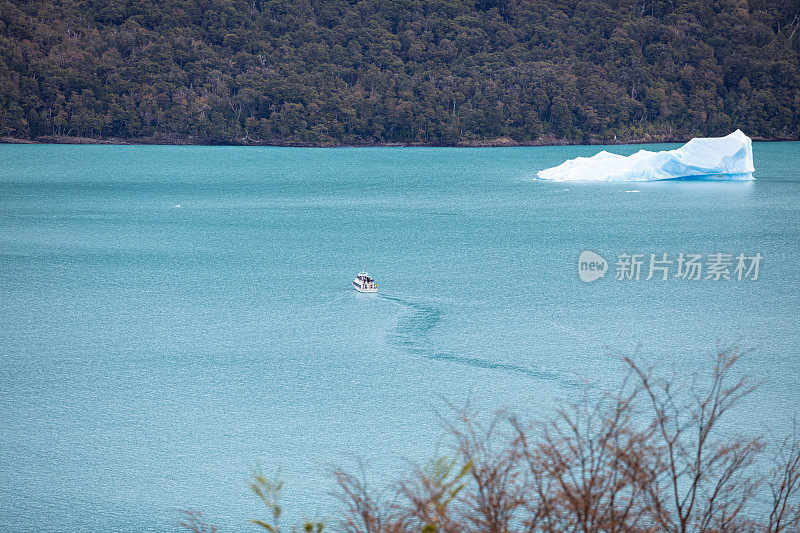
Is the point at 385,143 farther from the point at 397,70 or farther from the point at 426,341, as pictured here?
the point at 426,341

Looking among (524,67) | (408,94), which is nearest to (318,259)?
(408,94)

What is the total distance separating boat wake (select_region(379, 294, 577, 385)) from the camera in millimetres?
13547

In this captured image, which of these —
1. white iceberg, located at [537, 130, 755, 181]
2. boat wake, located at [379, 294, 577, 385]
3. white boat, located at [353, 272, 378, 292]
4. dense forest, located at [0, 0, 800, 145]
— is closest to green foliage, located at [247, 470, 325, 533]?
boat wake, located at [379, 294, 577, 385]

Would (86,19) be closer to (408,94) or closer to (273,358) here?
(408,94)

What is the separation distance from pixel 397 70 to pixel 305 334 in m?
78.3

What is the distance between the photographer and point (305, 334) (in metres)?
16.0

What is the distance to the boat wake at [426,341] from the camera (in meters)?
13.5

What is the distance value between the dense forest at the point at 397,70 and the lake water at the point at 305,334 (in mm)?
51727

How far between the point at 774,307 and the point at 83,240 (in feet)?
61.9

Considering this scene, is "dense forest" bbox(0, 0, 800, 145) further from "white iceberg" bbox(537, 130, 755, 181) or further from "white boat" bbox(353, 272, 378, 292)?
"white boat" bbox(353, 272, 378, 292)

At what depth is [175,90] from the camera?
87438mm

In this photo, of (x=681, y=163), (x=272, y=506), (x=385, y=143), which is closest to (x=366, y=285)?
(x=272, y=506)

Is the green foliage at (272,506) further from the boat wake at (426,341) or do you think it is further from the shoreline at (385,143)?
the shoreline at (385,143)

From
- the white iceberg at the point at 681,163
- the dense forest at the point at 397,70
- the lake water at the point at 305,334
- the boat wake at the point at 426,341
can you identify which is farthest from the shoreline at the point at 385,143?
the boat wake at the point at 426,341
